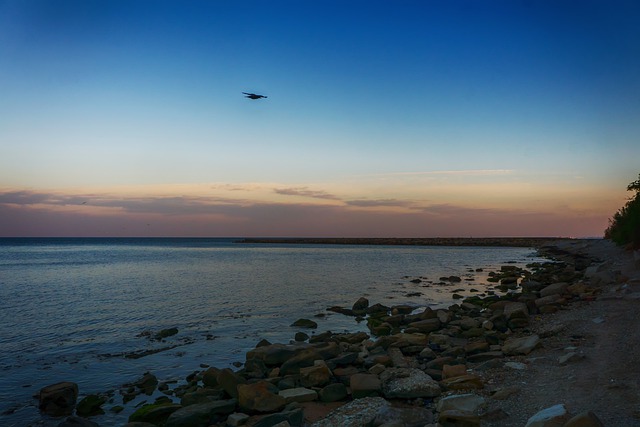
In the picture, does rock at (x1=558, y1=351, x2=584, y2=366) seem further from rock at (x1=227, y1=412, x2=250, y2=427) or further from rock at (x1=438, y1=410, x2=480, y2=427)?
rock at (x1=227, y1=412, x2=250, y2=427)

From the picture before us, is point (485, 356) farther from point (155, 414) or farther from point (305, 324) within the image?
point (305, 324)

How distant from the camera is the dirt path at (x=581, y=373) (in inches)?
290

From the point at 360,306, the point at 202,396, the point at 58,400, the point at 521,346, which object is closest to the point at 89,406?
the point at 58,400

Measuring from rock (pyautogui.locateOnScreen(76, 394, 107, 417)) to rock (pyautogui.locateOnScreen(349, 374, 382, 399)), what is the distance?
6.12 m

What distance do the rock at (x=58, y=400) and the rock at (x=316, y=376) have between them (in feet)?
18.9

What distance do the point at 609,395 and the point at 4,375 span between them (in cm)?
1590

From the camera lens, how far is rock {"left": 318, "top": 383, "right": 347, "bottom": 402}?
9969 millimetres

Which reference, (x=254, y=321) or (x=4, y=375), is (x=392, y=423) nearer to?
(x=4, y=375)

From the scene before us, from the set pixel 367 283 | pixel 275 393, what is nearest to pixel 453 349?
pixel 275 393

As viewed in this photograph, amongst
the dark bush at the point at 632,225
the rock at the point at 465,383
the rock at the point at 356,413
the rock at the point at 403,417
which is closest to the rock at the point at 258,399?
the rock at the point at 356,413

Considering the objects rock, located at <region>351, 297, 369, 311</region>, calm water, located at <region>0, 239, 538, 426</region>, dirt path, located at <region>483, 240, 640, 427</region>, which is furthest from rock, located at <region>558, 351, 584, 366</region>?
rock, located at <region>351, 297, 369, 311</region>

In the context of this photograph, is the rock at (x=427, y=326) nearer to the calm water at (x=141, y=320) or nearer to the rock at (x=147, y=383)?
the calm water at (x=141, y=320)

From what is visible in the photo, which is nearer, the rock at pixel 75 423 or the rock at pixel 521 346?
the rock at pixel 75 423

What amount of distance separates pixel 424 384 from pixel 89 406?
8045 millimetres
